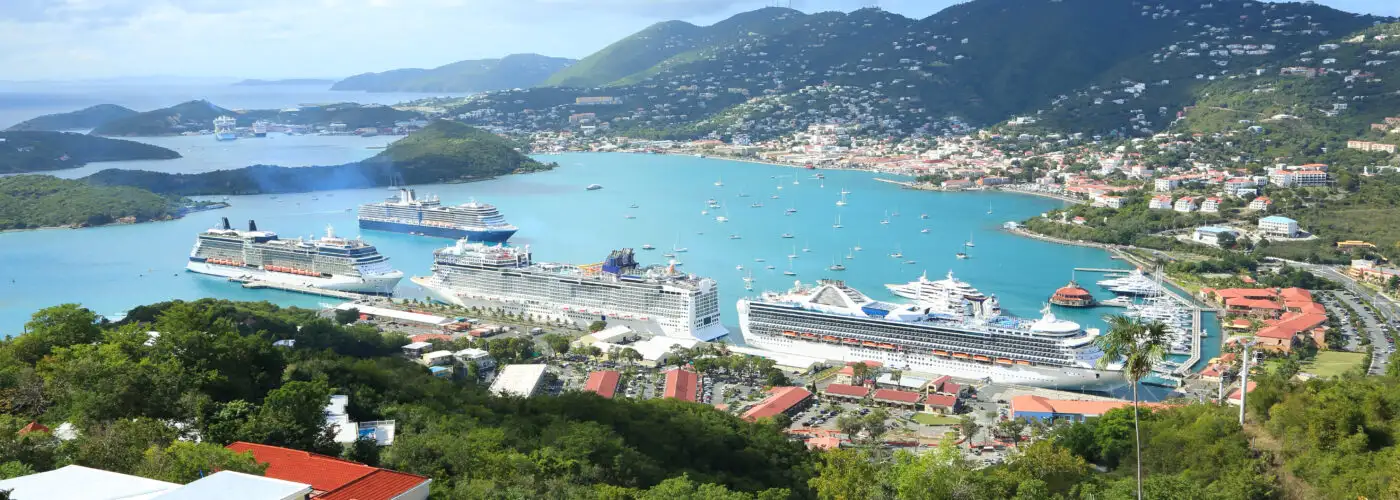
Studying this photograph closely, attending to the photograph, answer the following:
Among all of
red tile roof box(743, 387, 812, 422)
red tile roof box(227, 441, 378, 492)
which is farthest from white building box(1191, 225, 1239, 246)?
red tile roof box(227, 441, 378, 492)

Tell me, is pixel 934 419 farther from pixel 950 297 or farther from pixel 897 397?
pixel 950 297

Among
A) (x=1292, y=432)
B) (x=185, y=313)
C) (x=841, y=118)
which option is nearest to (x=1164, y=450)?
(x=1292, y=432)

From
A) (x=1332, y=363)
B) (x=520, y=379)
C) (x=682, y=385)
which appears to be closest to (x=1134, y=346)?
(x=682, y=385)

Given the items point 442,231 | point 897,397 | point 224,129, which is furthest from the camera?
point 224,129

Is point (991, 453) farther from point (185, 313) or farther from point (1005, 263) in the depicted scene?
point (1005, 263)

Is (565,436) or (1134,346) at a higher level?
(1134,346)

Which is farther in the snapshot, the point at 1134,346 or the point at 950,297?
the point at 950,297
